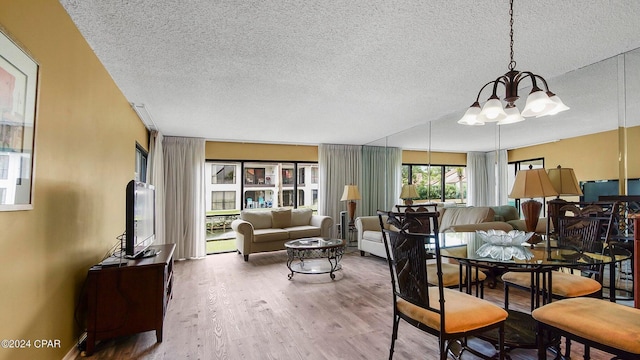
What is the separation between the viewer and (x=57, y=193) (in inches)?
68.9

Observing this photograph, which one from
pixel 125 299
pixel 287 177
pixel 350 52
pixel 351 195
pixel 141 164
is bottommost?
pixel 125 299

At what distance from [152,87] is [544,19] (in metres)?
3.39

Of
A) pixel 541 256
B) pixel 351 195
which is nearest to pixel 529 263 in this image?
pixel 541 256

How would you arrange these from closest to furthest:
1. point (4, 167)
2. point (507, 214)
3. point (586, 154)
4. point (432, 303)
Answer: point (4, 167) → point (432, 303) → point (586, 154) → point (507, 214)

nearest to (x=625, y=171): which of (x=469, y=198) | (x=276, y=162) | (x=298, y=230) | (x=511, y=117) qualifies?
(x=511, y=117)

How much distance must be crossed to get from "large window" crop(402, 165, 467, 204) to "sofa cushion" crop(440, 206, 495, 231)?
1.52 feet

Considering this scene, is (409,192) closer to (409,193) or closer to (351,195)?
(409,193)

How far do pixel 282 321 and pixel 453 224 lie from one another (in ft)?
9.57

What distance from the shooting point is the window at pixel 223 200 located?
19.6 feet

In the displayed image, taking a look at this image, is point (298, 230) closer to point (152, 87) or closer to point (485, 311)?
point (152, 87)

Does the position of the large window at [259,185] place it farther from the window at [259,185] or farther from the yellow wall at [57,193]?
the yellow wall at [57,193]

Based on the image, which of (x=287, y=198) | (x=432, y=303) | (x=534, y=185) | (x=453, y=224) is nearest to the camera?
(x=432, y=303)

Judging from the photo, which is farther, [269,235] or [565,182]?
[269,235]

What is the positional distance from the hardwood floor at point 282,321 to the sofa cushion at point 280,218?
148 centimetres
